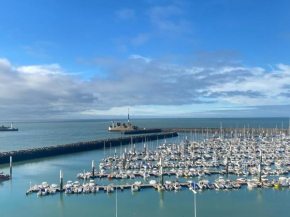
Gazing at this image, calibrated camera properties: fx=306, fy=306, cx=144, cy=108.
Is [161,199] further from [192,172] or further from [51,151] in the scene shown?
[51,151]

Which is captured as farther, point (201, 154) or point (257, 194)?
point (201, 154)

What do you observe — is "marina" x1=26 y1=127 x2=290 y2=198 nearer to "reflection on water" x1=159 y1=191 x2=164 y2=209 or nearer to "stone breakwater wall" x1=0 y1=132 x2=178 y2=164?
"reflection on water" x1=159 y1=191 x2=164 y2=209

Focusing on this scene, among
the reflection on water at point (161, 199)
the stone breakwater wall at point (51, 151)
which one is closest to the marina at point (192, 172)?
the reflection on water at point (161, 199)

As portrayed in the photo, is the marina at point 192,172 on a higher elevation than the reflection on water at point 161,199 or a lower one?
higher

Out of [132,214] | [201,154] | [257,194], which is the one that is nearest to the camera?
[132,214]

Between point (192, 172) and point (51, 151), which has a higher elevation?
point (51, 151)

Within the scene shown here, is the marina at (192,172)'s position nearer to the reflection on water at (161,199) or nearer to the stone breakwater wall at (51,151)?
the reflection on water at (161,199)

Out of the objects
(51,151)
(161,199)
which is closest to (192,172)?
(161,199)

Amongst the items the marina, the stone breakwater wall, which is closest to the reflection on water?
the marina

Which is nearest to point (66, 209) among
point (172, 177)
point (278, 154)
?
point (172, 177)

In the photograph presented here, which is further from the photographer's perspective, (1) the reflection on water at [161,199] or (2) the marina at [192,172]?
(2) the marina at [192,172]

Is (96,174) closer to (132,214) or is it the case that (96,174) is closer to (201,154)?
(132,214)
